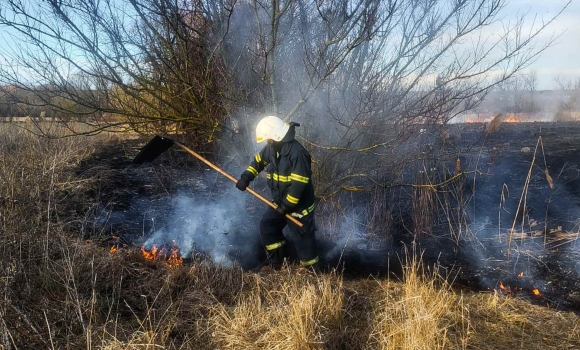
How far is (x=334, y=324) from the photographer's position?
350cm

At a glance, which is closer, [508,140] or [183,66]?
[183,66]

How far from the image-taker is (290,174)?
523 centimetres

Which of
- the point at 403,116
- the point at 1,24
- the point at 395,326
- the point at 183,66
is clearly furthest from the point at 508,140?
the point at 1,24

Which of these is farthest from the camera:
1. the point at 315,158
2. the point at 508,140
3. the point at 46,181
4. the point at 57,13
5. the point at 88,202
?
the point at 508,140

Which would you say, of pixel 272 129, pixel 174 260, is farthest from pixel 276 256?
pixel 272 129

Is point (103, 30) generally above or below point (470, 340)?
Answer: above

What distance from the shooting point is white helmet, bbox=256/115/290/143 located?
4.93m

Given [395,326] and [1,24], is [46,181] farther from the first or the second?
[395,326]

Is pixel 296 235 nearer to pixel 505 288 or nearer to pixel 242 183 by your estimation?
pixel 242 183

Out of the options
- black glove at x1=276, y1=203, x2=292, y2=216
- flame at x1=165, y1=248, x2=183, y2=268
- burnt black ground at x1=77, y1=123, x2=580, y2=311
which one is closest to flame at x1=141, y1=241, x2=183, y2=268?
flame at x1=165, y1=248, x2=183, y2=268

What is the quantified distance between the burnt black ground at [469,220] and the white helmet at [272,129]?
168cm

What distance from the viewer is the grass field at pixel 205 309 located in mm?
3164

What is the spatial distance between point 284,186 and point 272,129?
743mm

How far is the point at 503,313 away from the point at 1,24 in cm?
591
